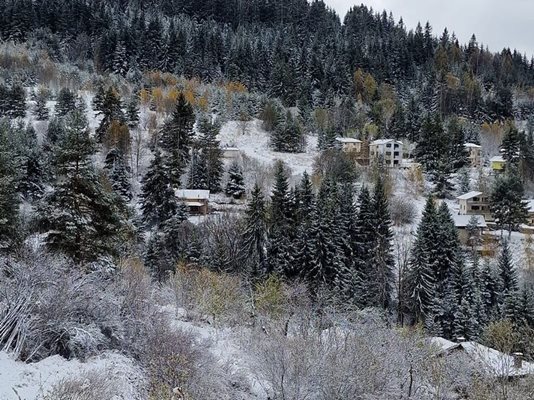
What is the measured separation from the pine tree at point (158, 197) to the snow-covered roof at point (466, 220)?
3127 cm

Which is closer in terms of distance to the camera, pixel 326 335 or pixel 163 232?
pixel 326 335

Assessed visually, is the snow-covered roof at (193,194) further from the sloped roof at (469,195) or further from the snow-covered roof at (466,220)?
the sloped roof at (469,195)

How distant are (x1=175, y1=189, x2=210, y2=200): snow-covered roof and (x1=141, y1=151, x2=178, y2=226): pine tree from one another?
11.8 feet

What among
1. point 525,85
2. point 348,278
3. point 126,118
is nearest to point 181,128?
point 126,118

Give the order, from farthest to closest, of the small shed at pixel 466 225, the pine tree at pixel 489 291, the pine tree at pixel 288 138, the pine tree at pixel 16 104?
1. the pine tree at pixel 288 138
2. the pine tree at pixel 16 104
3. the small shed at pixel 466 225
4. the pine tree at pixel 489 291

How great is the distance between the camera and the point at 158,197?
51250 mm

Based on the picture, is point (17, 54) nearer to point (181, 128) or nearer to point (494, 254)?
point (181, 128)

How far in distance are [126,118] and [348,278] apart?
41583mm

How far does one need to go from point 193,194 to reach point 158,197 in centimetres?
553

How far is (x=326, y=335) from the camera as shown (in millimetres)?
19859

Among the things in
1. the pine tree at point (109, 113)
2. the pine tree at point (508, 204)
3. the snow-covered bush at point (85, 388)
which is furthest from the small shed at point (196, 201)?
the snow-covered bush at point (85, 388)

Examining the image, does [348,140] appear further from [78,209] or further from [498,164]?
[78,209]

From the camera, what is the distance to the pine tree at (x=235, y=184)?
59.4 metres

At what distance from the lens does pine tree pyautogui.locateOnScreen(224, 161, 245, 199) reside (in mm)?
59425
